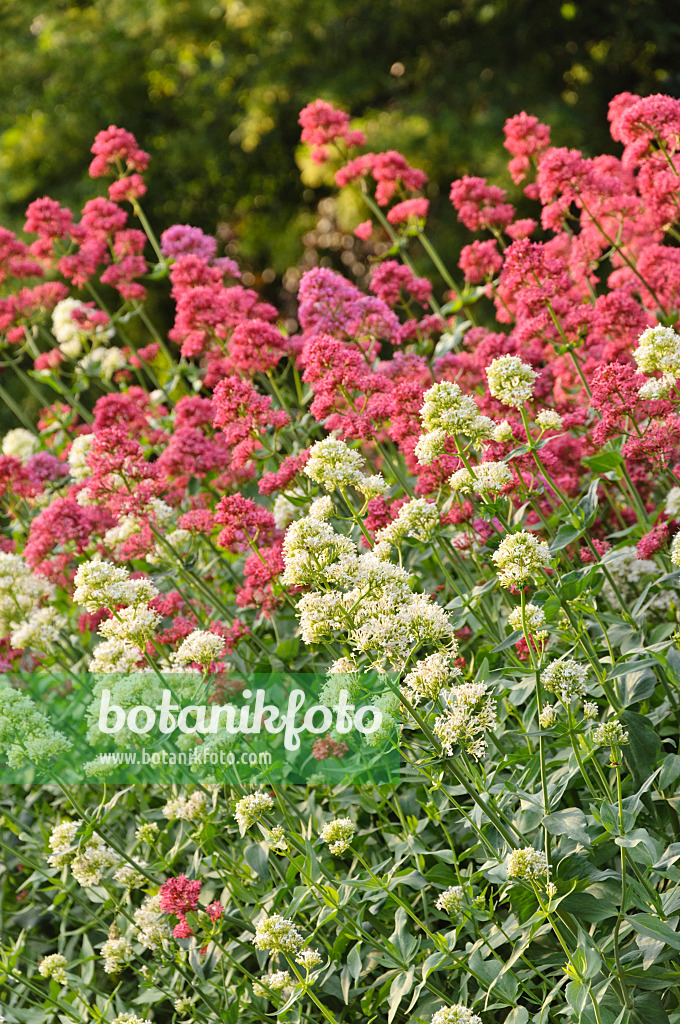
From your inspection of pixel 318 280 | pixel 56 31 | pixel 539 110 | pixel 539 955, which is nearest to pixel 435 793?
pixel 539 955

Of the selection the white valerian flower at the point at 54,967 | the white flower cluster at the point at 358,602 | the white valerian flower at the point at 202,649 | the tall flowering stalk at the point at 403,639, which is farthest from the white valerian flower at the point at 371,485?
the white valerian flower at the point at 54,967

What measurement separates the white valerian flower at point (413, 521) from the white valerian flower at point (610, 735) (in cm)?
80

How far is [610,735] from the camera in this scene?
285cm

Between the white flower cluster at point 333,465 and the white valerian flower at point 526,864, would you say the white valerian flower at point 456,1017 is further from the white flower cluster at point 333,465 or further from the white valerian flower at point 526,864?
the white flower cluster at point 333,465

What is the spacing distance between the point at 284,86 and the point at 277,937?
49.2 ft

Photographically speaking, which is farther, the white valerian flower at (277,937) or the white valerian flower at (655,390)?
the white valerian flower at (655,390)

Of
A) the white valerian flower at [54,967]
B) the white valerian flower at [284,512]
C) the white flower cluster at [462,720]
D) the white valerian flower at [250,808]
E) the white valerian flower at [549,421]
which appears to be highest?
the white valerian flower at [284,512]

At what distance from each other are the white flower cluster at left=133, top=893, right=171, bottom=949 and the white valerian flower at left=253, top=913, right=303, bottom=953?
0.71 metres

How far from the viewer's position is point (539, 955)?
2947mm

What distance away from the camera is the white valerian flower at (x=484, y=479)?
2.97 m

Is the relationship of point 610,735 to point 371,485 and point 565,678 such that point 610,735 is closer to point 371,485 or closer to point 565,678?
point 565,678

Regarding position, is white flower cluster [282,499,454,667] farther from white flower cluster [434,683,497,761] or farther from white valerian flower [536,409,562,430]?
white valerian flower [536,409,562,430]

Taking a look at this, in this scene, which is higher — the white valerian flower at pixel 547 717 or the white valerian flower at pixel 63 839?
the white valerian flower at pixel 63 839

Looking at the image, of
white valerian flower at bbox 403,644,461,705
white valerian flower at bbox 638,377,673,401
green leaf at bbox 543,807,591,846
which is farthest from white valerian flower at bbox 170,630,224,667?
white valerian flower at bbox 638,377,673,401
